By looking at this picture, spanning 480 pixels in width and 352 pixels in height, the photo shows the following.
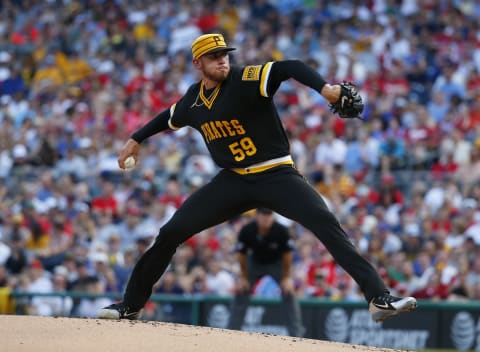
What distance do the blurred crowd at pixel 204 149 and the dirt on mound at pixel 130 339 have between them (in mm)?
5357

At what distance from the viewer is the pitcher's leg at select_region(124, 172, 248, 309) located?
23.7 ft

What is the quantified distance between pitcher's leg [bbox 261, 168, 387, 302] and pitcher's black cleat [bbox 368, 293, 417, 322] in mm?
49

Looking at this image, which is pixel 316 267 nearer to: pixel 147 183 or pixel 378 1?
pixel 147 183

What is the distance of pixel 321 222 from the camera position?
22.7ft

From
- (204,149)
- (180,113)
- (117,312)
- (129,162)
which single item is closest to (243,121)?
(180,113)

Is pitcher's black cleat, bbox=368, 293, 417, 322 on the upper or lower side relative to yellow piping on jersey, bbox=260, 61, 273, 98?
lower

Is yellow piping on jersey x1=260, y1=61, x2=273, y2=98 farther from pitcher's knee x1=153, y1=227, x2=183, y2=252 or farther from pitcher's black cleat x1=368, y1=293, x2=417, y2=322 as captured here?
pitcher's black cleat x1=368, y1=293, x2=417, y2=322

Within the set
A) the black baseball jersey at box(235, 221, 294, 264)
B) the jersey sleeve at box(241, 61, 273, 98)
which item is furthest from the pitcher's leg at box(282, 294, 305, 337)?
the jersey sleeve at box(241, 61, 273, 98)

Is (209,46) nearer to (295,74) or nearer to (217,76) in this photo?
(217,76)

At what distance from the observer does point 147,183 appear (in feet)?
50.1

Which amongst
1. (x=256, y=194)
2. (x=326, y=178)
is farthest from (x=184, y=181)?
(x=256, y=194)

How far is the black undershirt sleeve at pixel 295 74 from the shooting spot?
650cm

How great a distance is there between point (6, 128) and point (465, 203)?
7.70m

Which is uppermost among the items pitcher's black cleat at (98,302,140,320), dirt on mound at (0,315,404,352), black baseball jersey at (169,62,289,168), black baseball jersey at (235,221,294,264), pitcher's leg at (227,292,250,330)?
black baseball jersey at (169,62,289,168)
